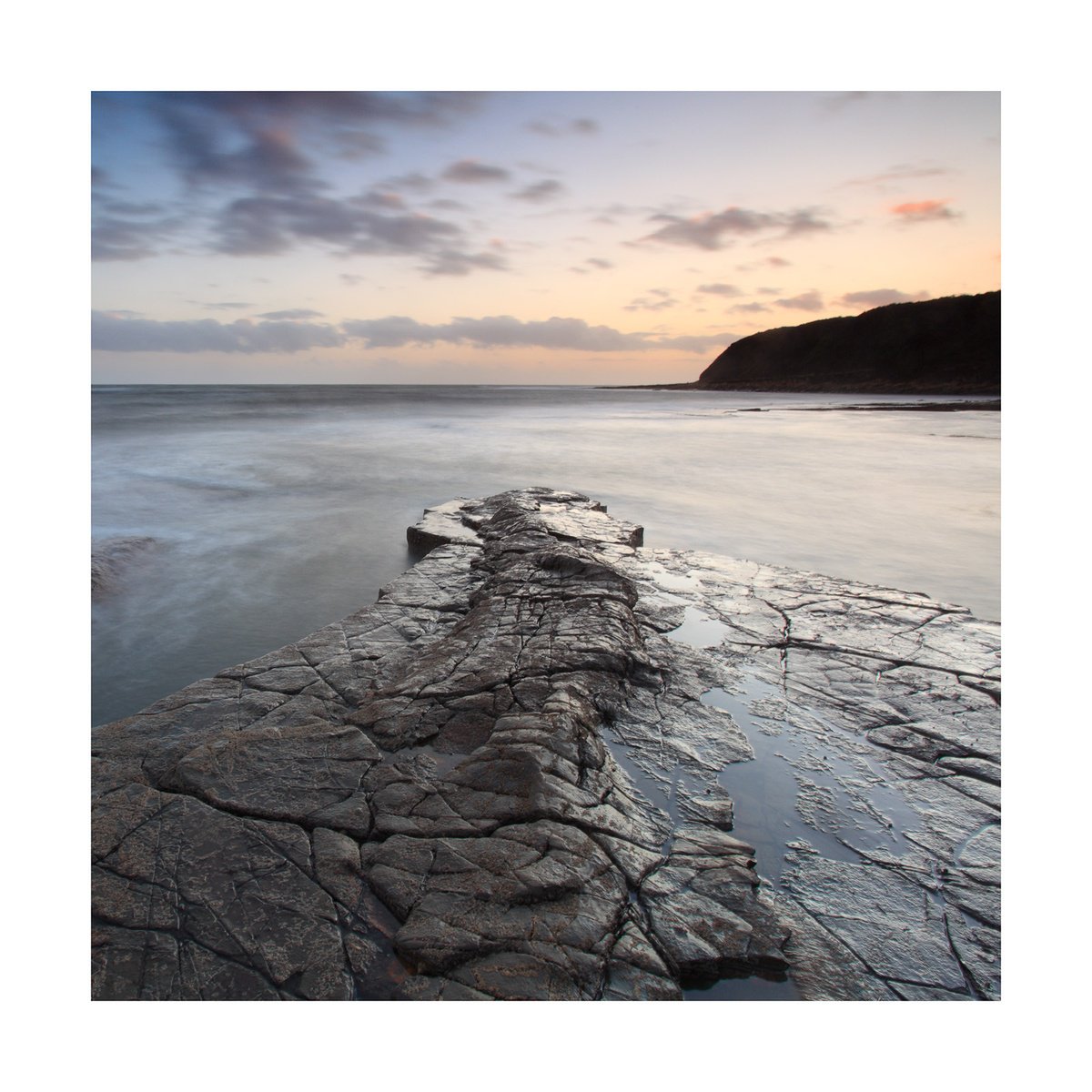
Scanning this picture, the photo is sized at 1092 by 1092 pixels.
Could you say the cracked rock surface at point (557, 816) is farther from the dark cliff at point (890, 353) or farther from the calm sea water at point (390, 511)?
the dark cliff at point (890, 353)

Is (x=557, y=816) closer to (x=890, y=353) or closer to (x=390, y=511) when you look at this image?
(x=390, y=511)

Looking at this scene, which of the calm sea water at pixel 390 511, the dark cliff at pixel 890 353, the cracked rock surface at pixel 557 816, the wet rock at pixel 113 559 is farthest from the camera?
the dark cliff at pixel 890 353

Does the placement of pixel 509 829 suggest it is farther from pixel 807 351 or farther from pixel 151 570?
pixel 807 351

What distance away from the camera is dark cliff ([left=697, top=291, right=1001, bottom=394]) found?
42156 millimetres

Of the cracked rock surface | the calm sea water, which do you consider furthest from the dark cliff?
the cracked rock surface

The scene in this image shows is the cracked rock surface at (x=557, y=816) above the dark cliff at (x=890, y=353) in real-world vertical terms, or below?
below

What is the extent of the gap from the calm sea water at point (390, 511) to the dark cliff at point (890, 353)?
3066 cm

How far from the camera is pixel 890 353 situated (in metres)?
51.8

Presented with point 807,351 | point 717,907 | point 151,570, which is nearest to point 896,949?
point 717,907

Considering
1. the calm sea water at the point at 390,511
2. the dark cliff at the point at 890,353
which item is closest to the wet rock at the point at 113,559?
the calm sea water at the point at 390,511

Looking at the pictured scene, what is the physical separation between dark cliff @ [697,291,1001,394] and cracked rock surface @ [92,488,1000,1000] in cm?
4047

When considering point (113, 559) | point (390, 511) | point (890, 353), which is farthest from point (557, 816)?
point (890, 353)

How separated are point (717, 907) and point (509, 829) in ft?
1.85

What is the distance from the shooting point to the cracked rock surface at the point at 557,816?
58.5 inches
